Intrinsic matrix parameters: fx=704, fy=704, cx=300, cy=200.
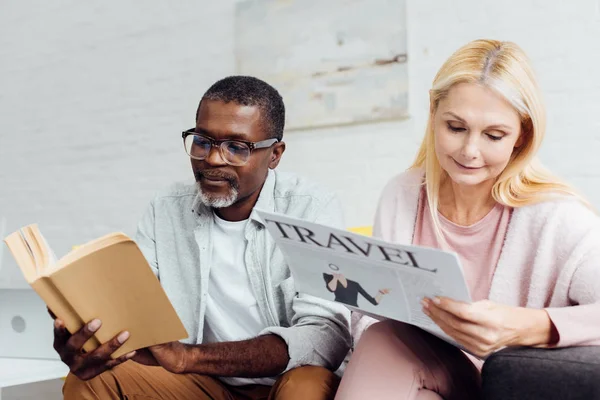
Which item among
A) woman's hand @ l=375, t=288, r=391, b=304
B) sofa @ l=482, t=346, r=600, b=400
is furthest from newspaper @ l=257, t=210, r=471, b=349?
sofa @ l=482, t=346, r=600, b=400

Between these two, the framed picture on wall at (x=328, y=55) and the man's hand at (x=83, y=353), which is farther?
the framed picture on wall at (x=328, y=55)

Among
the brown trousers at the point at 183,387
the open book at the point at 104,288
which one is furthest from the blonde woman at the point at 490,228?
the open book at the point at 104,288

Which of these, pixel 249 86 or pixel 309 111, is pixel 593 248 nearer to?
pixel 249 86

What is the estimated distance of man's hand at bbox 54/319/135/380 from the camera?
125 centimetres

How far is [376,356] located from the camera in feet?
4.18

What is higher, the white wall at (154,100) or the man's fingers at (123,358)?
the white wall at (154,100)

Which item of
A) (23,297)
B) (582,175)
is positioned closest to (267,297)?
(23,297)

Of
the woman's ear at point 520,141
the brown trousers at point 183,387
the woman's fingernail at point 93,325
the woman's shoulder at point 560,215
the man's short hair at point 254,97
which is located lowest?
the brown trousers at point 183,387

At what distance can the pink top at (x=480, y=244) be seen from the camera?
1384mm

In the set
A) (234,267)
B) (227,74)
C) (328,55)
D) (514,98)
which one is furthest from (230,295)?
(227,74)

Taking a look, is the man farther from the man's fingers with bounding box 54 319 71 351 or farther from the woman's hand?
the woman's hand

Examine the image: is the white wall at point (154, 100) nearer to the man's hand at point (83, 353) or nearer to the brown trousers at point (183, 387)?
the brown trousers at point (183, 387)

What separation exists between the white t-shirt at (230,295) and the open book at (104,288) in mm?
414

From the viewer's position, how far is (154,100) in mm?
3385
